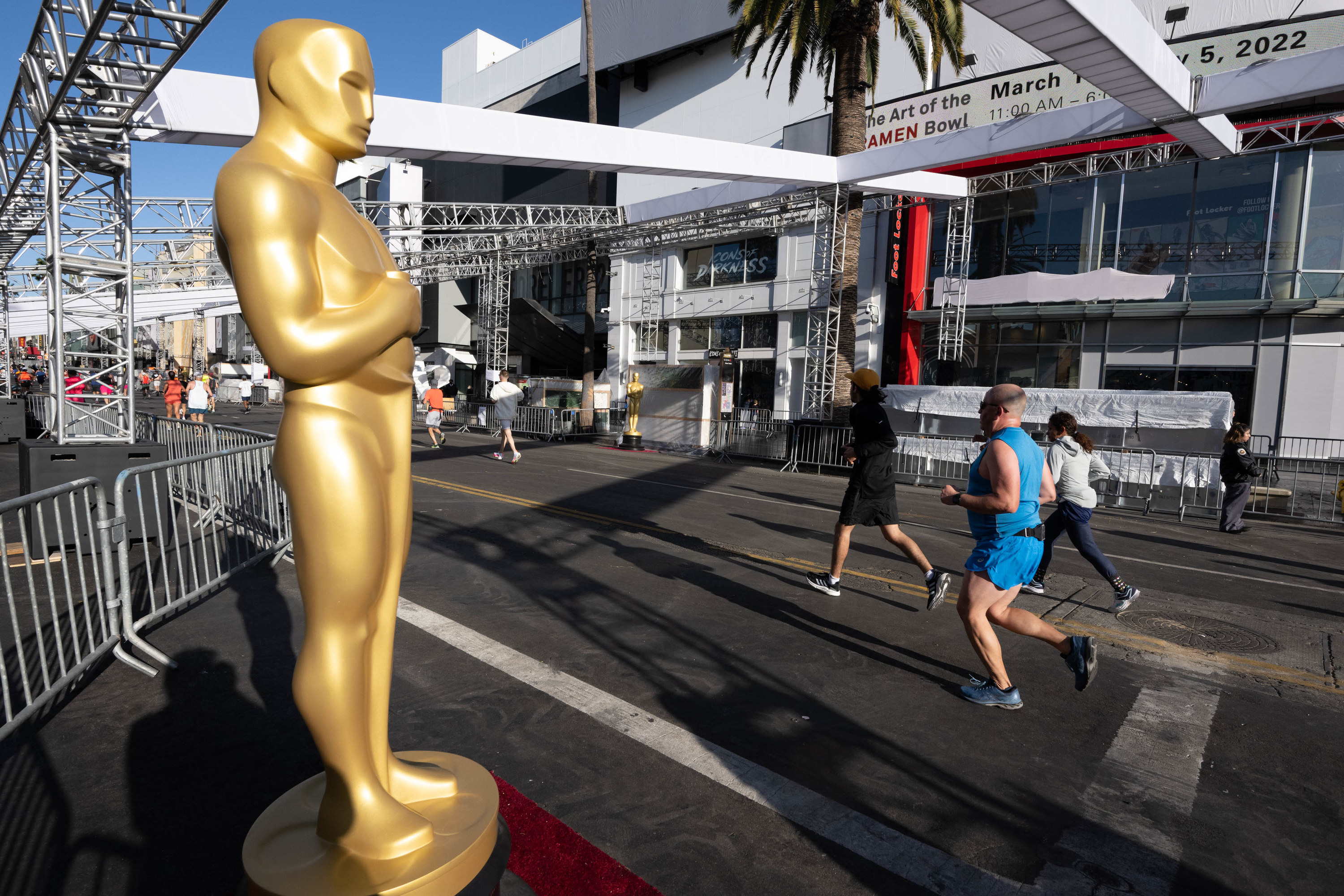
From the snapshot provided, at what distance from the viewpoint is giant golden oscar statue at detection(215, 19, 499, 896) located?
1869mm

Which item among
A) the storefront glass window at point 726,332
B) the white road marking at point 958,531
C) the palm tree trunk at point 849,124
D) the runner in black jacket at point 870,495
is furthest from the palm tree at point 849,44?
the runner in black jacket at point 870,495

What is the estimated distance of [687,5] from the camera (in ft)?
90.9

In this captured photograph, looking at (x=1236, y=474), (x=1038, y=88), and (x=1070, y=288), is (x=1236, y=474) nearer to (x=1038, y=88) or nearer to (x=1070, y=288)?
(x=1070, y=288)

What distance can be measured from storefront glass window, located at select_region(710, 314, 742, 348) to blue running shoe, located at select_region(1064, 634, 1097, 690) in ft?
73.4

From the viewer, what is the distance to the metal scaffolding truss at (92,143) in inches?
310

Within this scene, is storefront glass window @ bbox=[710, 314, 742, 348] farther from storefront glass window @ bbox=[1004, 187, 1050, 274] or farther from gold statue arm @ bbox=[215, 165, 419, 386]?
gold statue arm @ bbox=[215, 165, 419, 386]

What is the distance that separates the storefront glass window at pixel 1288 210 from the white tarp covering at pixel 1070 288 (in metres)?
2.07

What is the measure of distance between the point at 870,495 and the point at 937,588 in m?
0.95

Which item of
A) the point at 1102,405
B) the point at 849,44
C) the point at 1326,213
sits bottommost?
the point at 1102,405

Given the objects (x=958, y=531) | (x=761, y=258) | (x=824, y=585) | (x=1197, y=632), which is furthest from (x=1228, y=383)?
(x=824, y=585)

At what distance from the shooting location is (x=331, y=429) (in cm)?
198

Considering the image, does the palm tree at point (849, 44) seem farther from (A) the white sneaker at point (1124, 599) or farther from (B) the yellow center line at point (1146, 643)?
(A) the white sneaker at point (1124, 599)

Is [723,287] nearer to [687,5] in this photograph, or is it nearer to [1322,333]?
[687,5]

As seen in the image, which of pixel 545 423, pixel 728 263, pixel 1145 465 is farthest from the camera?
pixel 728 263
